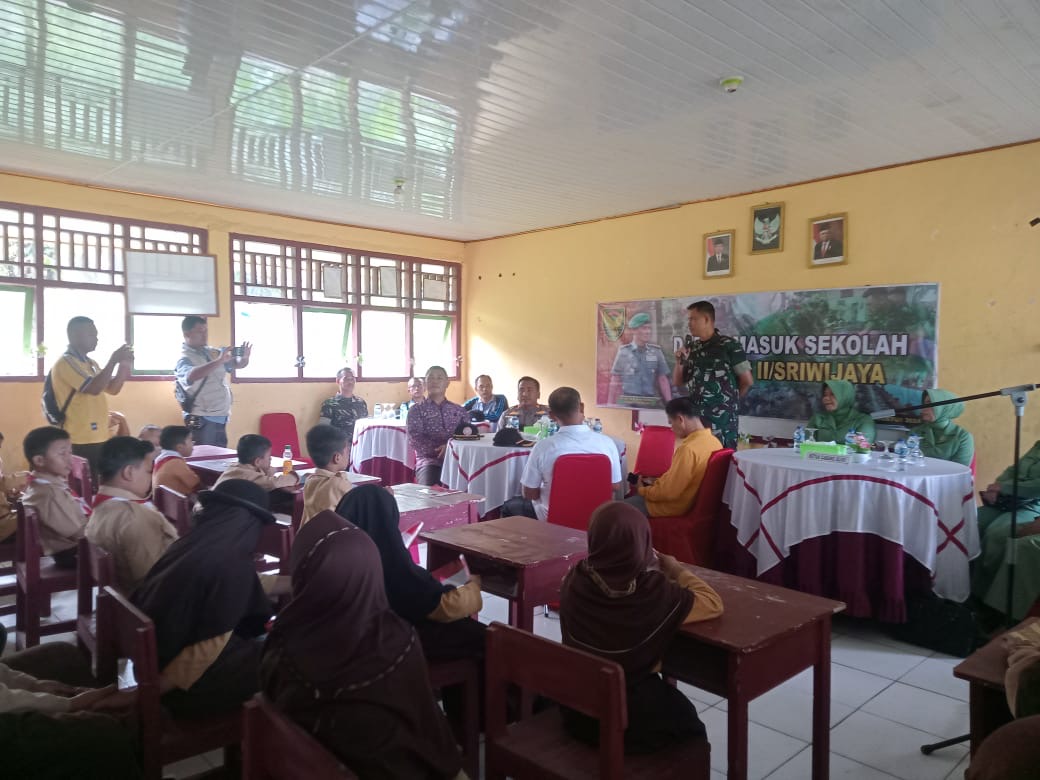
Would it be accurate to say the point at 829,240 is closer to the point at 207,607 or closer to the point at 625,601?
the point at 625,601

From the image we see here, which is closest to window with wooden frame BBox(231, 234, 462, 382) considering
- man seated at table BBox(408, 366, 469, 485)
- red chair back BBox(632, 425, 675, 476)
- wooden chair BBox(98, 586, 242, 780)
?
man seated at table BBox(408, 366, 469, 485)

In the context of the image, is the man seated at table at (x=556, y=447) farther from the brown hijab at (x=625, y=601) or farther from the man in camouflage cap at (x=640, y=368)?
the man in camouflage cap at (x=640, y=368)

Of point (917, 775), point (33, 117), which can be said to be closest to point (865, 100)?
point (917, 775)

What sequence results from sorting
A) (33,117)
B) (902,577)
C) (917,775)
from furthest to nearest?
(33,117), (902,577), (917,775)

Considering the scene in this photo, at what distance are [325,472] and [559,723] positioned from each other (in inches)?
52.4

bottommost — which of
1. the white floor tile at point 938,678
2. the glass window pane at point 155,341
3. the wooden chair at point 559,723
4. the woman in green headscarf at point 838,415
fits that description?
the white floor tile at point 938,678

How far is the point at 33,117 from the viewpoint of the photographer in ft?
14.3

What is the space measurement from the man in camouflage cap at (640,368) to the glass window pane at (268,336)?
3338 mm

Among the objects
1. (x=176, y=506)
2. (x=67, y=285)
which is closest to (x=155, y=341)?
(x=67, y=285)

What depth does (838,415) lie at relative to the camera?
4.92 metres

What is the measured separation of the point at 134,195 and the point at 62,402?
8.06 feet

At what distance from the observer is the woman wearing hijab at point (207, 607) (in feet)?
5.88

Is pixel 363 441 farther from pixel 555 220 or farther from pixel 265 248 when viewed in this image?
pixel 555 220

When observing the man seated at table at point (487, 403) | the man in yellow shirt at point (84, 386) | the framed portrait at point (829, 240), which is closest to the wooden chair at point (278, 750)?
the man in yellow shirt at point (84, 386)
